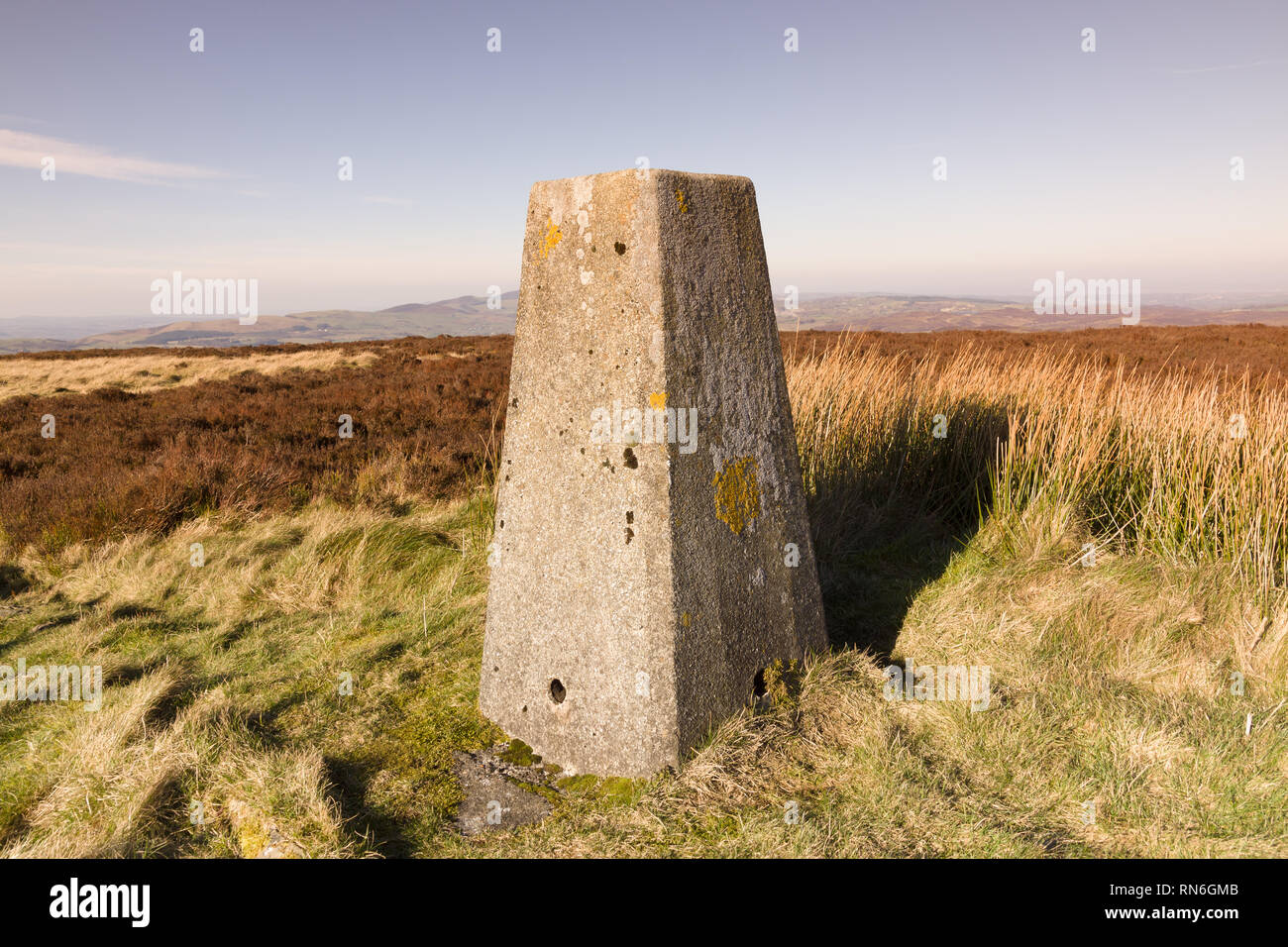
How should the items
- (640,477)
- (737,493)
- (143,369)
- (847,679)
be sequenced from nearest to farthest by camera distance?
→ (640,477)
(737,493)
(847,679)
(143,369)

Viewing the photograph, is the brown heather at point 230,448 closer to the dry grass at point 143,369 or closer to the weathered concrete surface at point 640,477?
the dry grass at point 143,369

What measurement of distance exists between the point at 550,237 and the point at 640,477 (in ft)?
3.06

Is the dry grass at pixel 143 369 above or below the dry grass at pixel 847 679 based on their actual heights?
above

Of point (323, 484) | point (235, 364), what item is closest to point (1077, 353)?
point (323, 484)

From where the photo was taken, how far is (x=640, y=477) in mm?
2375

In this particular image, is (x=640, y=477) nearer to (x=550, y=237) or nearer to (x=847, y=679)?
(x=550, y=237)

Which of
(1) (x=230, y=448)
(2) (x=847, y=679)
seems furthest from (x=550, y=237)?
(1) (x=230, y=448)

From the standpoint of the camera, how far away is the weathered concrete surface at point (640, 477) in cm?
238

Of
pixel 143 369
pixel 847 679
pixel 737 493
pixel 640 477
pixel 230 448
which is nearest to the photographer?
pixel 640 477

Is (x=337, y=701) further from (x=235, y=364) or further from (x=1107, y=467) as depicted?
(x=235, y=364)

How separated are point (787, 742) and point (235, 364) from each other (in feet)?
72.1

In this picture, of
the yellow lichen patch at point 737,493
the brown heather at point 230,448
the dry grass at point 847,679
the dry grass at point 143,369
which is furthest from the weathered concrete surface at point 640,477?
the dry grass at point 143,369

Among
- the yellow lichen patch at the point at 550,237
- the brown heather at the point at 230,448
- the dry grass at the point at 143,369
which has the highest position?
the dry grass at the point at 143,369

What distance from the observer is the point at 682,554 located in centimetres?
239
